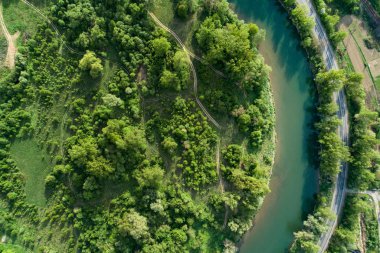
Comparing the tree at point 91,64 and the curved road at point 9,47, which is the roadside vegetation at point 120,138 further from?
the curved road at point 9,47

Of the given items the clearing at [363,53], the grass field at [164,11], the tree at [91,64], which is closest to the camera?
the tree at [91,64]

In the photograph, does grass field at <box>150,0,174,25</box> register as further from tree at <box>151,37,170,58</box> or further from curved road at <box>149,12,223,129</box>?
tree at <box>151,37,170,58</box>

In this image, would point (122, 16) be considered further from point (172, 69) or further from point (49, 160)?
point (49, 160)

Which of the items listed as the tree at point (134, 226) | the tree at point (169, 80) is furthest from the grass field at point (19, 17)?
the tree at point (134, 226)

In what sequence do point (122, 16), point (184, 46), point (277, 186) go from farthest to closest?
1. point (277, 186)
2. point (184, 46)
3. point (122, 16)

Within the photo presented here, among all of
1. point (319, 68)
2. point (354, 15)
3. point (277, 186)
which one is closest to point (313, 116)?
point (319, 68)

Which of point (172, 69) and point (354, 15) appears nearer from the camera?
point (172, 69)

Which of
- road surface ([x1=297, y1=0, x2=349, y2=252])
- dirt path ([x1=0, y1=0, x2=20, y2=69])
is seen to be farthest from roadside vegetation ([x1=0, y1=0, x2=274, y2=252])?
road surface ([x1=297, y1=0, x2=349, y2=252])
